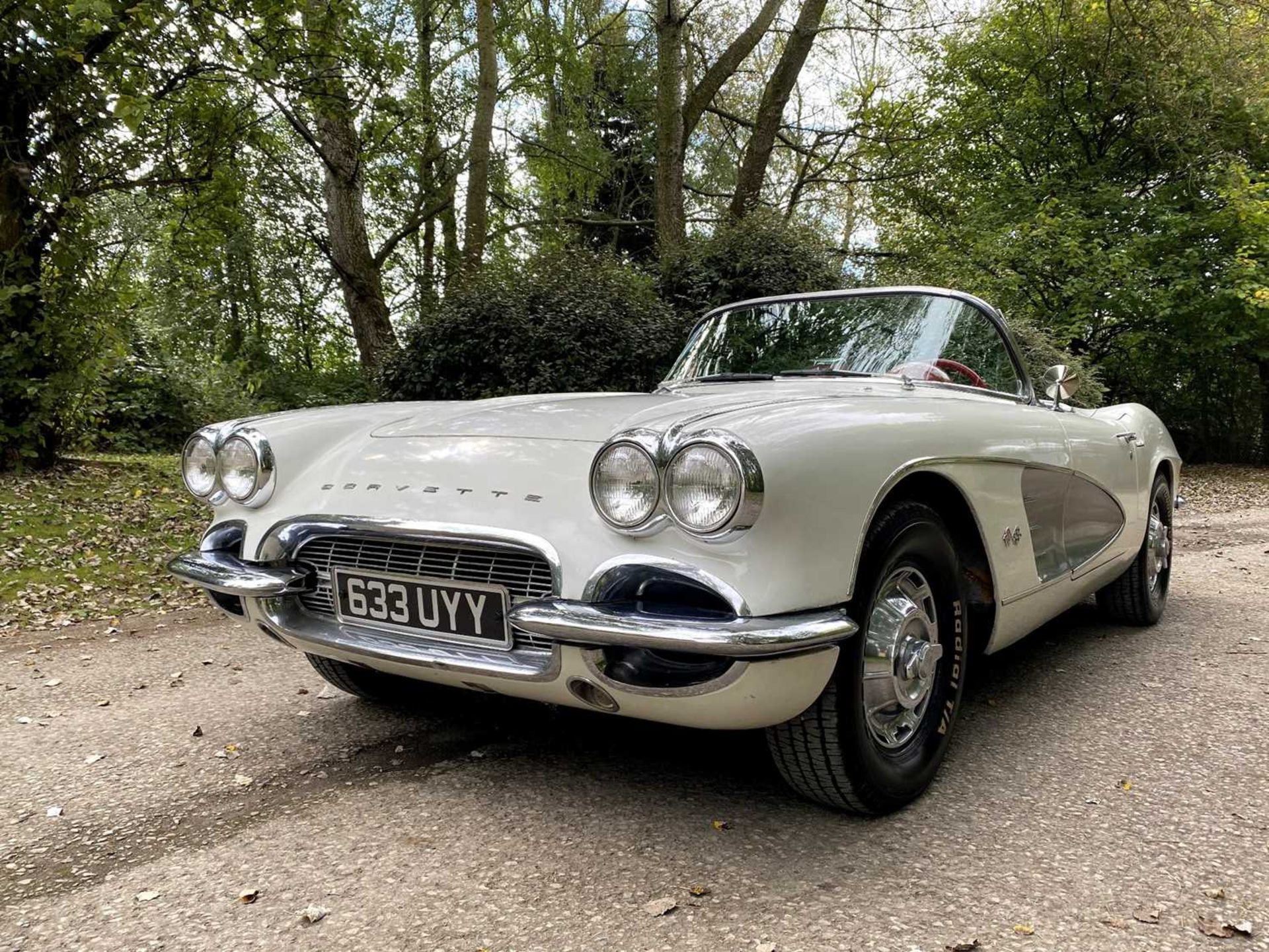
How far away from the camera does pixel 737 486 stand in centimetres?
177

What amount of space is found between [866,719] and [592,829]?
0.69 meters

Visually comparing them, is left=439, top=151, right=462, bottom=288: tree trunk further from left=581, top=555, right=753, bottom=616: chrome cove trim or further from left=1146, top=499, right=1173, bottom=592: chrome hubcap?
left=581, top=555, right=753, bottom=616: chrome cove trim

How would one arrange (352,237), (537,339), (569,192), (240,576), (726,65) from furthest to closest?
(569,192)
(726,65)
(352,237)
(537,339)
(240,576)

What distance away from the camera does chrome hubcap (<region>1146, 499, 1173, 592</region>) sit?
4.06 meters

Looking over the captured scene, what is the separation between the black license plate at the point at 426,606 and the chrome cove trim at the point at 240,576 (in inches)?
4.4

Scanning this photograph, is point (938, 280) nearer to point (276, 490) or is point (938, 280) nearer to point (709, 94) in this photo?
point (709, 94)

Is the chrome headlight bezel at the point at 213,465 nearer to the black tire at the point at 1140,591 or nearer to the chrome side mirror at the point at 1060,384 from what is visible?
the chrome side mirror at the point at 1060,384

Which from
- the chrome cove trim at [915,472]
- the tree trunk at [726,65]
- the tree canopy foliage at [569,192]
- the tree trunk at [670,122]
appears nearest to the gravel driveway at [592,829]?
the chrome cove trim at [915,472]

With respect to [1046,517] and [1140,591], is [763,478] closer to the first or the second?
[1046,517]

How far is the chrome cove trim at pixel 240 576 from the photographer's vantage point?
7.47 ft

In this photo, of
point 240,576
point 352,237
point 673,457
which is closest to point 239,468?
point 240,576

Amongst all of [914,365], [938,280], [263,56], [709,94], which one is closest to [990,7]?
[938,280]

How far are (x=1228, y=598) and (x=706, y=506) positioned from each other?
4.24 m

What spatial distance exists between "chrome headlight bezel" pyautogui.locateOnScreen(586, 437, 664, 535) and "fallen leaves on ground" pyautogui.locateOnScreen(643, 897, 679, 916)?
2.41ft
